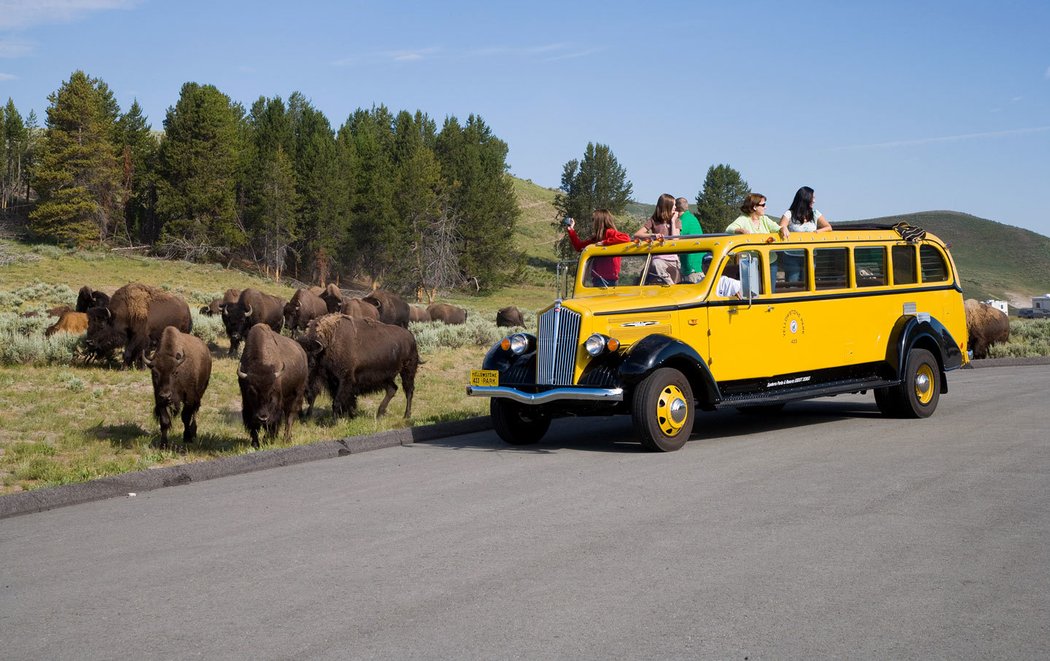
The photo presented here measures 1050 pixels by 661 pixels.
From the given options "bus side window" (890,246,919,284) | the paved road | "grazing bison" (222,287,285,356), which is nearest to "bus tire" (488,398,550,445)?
the paved road

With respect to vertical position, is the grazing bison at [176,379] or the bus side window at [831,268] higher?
the bus side window at [831,268]

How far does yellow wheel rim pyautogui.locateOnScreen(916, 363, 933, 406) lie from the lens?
14.2 meters

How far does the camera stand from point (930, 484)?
9.17 meters

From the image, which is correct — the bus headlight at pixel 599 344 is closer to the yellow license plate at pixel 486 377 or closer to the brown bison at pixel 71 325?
the yellow license plate at pixel 486 377

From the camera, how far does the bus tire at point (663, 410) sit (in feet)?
36.8

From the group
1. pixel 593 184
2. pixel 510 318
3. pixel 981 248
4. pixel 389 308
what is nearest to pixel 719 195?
pixel 593 184

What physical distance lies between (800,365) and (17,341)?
51.3 ft

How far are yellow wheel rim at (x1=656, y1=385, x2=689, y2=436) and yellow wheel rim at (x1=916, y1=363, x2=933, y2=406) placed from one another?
419cm

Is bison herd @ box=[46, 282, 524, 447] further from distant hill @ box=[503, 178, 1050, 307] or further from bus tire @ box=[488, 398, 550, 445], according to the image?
distant hill @ box=[503, 178, 1050, 307]

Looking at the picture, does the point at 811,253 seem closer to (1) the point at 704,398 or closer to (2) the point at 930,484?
(1) the point at 704,398

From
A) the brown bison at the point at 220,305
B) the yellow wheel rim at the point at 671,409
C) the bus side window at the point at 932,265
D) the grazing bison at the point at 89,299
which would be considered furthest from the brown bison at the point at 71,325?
the bus side window at the point at 932,265

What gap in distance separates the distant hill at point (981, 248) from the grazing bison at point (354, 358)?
8159 cm

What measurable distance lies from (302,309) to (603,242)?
15671 millimetres

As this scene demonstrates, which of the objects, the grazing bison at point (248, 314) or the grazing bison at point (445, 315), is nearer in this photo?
the grazing bison at point (248, 314)
